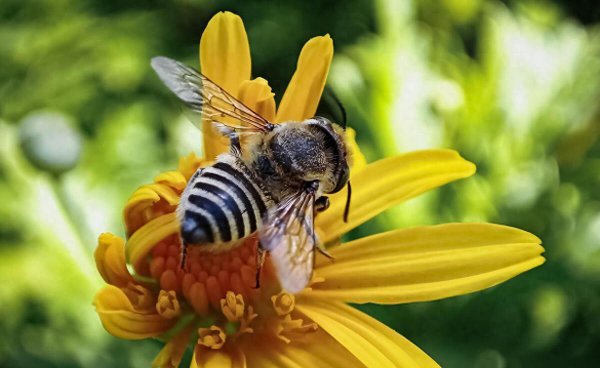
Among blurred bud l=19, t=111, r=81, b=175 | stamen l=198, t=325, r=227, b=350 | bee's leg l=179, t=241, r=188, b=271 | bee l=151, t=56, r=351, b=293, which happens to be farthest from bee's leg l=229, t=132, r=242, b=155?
blurred bud l=19, t=111, r=81, b=175

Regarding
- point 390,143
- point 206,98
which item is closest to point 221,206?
point 206,98

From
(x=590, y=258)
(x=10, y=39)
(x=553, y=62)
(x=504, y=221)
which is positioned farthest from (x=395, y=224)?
(x=10, y=39)

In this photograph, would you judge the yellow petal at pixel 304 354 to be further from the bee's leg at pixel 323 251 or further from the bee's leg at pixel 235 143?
the bee's leg at pixel 235 143

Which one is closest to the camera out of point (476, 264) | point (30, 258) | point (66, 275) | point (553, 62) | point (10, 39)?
point (476, 264)

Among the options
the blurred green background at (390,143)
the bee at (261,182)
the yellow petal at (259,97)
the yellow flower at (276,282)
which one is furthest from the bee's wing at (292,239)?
the blurred green background at (390,143)

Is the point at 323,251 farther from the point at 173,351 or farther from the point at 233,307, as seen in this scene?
the point at 173,351

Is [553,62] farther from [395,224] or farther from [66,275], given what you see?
[66,275]

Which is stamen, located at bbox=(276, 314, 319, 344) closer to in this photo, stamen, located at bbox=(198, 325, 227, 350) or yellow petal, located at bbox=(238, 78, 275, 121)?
stamen, located at bbox=(198, 325, 227, 350)
